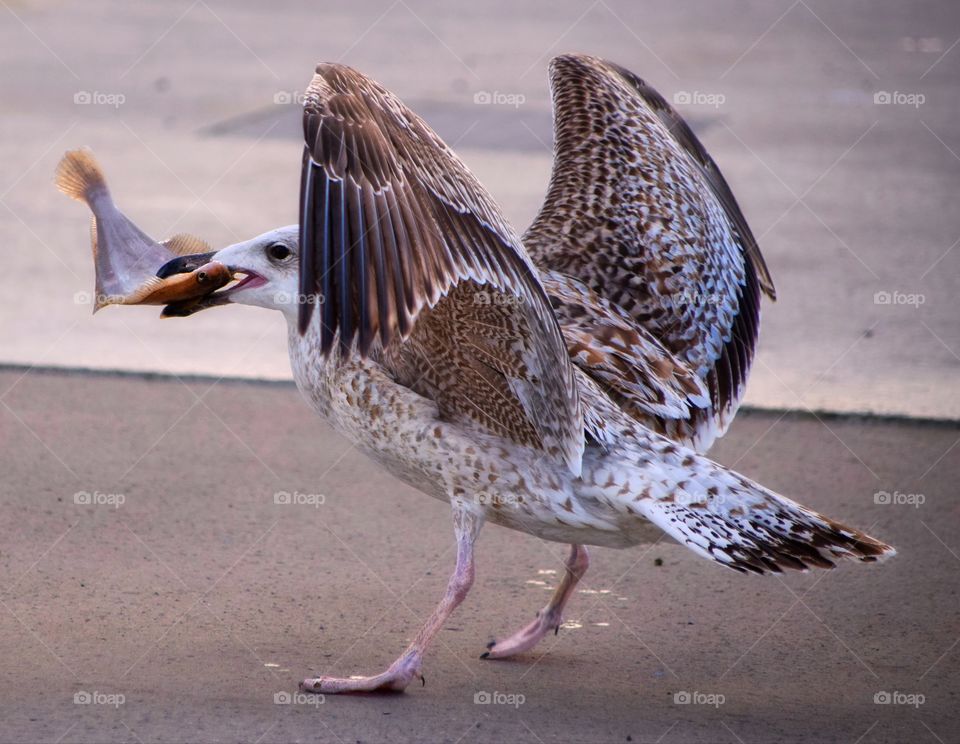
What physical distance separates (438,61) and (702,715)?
12.0 m

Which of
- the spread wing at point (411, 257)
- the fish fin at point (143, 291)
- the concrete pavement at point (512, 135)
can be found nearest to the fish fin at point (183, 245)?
the fish fin at point (143, 291)

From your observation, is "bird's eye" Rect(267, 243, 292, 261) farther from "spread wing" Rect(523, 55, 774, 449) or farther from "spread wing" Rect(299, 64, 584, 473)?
"spread wing" Rect(523, 55, 774, 449)

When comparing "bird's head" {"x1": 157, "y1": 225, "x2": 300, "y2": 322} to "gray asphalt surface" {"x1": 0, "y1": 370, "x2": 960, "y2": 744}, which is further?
"bird's head" {"x1": 157, "y1": 225, "x2": 300, "y2": 322}

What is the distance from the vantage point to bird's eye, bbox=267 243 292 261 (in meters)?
4.45

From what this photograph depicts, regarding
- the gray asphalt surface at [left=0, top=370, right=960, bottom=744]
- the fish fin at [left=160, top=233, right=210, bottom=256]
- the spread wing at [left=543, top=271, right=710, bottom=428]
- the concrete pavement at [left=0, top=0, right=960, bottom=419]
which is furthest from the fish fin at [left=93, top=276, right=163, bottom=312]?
the concrete pavement at [left=0, top=0, right=960, bottom=419]

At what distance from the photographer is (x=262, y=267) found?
14.6 feet

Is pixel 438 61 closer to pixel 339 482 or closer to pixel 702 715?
pixel 339 482

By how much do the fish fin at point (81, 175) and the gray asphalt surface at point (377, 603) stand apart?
1.36 m

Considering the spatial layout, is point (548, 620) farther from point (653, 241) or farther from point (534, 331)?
point (653, 241)

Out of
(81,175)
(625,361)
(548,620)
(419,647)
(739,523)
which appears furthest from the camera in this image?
(548,620)

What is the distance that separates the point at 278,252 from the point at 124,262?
505mm

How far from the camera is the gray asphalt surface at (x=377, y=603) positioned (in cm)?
433

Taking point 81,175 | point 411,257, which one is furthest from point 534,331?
point 81,175

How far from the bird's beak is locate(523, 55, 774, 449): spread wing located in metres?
1.21
